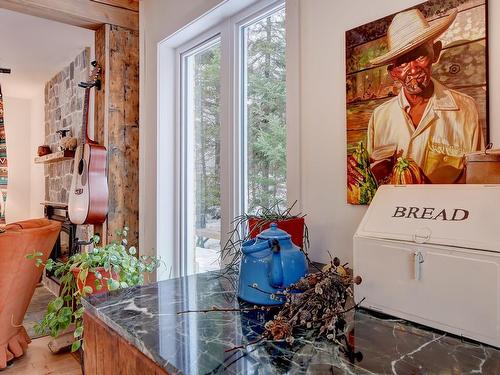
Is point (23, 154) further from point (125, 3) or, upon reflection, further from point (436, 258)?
point (436, 258)

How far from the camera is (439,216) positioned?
2.75 ft

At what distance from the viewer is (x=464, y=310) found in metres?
0.75

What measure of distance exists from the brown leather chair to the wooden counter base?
1564mm

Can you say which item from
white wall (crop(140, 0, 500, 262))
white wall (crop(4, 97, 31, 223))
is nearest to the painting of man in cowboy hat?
white wall (crop(140, 0, 500, 262))

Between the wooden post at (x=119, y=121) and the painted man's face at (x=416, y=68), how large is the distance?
2072 millimetres

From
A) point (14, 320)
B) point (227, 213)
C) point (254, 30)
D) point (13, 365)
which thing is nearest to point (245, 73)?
point (254, 30)

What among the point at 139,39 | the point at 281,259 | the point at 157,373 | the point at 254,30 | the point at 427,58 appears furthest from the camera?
the point at 139,39

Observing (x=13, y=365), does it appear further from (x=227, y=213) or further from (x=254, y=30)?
(x=254, y=30)

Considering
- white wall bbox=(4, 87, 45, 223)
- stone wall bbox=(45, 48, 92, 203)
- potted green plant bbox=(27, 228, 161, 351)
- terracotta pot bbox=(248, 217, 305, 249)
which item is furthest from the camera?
white wall bbox=(4, 87, 45, 223)

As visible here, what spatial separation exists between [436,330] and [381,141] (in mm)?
638

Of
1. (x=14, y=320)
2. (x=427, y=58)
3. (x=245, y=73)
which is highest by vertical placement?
(x=245, y=73)

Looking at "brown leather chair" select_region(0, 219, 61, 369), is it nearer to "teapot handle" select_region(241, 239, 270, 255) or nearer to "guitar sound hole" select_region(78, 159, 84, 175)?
"guitar sound hole" select_region(78, 159, 84, 175)

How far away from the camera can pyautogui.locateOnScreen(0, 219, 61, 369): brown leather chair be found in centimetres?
235

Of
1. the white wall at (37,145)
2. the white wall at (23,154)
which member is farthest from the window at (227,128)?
the white wall at (23,154)
